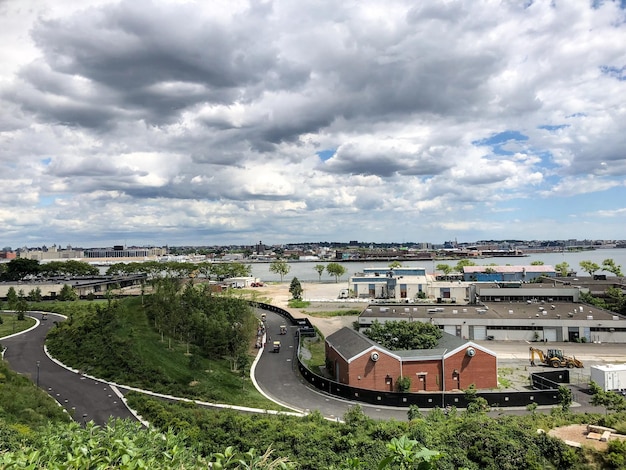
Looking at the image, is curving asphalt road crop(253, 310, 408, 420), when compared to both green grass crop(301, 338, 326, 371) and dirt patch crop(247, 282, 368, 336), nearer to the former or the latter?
green grass crop(301, 338, 326, 371)

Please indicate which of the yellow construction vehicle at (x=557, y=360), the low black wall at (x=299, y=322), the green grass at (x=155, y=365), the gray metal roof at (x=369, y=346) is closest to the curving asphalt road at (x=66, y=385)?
the green grass at (x=155, y=365)

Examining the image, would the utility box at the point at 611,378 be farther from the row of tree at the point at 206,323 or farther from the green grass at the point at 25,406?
the green grass at the point at 25,406

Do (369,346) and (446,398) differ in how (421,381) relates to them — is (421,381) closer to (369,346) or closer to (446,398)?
(446,398)

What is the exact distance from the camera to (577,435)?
53.0 ft

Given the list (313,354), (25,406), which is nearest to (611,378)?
(313,354)

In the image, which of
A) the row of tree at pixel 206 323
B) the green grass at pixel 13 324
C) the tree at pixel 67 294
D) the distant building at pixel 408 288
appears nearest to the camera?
the row of tree at pixel 206 323

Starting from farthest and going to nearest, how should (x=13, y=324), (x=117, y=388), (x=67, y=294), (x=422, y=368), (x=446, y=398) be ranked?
1. (x=67, y=294)
2. (x=13, y=324)
3. (x=422, y=368)
4. (x=117, y=388)
5. (x=446, y=398)

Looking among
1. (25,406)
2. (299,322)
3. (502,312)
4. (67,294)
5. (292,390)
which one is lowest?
(292,390)

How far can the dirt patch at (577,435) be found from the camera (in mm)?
14805

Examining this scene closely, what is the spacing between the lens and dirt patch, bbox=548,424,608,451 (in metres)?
14.8

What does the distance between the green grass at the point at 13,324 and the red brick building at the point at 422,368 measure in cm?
3327

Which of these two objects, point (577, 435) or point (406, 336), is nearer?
point (577, 435)

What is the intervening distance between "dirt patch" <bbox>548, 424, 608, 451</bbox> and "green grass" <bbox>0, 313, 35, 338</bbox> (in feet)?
145

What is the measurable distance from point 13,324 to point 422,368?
39938 millimetres
